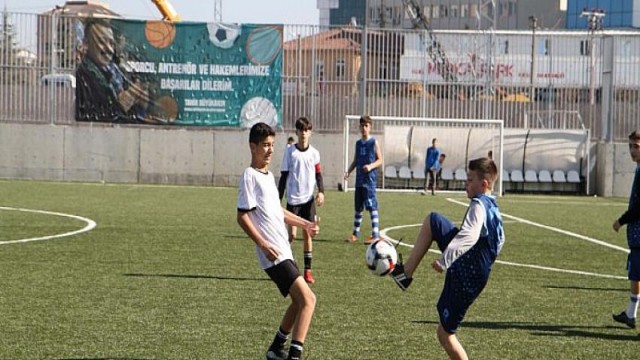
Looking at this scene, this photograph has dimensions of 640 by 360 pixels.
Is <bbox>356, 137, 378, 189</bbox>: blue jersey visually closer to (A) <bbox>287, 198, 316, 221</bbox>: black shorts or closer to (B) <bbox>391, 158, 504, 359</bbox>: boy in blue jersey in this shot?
(A) <bbox>287, 198, 316, 221</bbox>: black shorts

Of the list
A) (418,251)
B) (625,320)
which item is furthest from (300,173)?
(418,251)

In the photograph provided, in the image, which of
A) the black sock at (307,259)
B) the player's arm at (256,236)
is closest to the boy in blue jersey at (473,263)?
the player's arm at (256,236)

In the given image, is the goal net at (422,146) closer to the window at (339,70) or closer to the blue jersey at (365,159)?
the window at (339,70)

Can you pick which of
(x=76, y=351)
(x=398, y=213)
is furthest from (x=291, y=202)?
(x=398, y=213)

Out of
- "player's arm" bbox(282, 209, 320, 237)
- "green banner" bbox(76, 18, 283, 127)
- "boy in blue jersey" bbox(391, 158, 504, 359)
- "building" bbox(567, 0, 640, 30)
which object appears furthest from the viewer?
"building" bbox(567, 0, 640, 30)

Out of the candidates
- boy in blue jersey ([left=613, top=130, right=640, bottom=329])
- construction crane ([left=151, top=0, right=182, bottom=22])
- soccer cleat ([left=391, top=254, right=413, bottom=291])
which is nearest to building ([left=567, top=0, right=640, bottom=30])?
construction crane ([left=151, top=0, right=182, bottom=22])

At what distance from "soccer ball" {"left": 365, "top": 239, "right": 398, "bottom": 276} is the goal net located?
32.7m

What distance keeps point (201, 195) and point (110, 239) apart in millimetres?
14167

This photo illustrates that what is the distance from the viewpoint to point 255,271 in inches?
628

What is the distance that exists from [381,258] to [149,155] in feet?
108

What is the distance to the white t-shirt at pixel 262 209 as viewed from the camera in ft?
30.3

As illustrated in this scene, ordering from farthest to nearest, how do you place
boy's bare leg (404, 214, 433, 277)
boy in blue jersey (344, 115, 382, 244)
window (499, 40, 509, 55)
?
window (499, 40, 509, 55) < boy in blue jersey (344, 115, 382, 244) < boy's bare leg (404, 214, 433, 277)

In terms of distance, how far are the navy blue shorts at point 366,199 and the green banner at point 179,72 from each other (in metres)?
20.7

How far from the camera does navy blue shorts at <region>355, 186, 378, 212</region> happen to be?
20.7 m
